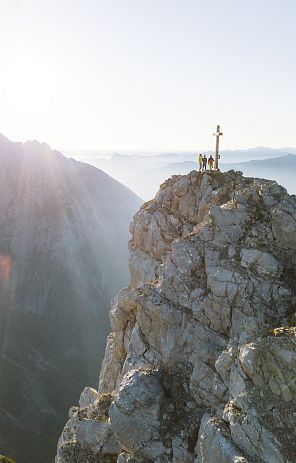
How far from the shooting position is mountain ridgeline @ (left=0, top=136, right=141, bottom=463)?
123m

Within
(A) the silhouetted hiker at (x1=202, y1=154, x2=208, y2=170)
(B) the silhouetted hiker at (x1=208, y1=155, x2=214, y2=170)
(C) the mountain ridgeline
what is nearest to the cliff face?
(B) the silhouetted hiker at (x1=208, y1=155, x2=214, y2=170)

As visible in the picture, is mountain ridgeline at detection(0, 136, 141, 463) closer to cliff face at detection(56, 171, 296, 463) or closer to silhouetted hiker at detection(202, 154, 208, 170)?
cliff face at detection(56, 171, 296, 463)

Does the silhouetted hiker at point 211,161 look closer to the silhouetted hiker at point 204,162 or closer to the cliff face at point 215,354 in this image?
→ the silhouetted hiker at point 204,162

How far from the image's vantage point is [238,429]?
725 inches

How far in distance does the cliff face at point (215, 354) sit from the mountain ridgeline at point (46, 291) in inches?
3872

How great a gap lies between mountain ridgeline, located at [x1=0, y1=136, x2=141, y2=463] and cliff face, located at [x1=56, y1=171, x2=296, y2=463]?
98.3m

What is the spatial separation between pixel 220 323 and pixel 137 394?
683cm

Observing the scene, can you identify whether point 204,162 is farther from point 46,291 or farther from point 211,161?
point 46,291

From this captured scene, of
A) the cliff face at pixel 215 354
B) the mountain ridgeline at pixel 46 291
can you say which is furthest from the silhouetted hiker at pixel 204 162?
the mountain ridgeline at pixel 46 291

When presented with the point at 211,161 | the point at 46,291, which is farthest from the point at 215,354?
the point at 46,291

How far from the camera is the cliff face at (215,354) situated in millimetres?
18578

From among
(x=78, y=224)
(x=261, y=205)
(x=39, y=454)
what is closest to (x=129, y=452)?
(x=261, y=205)

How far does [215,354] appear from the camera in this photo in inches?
982

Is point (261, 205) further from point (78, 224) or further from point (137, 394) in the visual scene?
point (78, 224)
